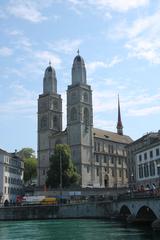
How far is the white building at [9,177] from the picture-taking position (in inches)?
4126

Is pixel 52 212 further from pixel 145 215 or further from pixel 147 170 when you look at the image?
pixel 145 215

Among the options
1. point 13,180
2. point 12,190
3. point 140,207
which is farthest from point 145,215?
point 13,180

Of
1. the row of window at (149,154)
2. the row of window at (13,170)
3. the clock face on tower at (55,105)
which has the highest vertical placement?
the clock face on tower at (55,105)

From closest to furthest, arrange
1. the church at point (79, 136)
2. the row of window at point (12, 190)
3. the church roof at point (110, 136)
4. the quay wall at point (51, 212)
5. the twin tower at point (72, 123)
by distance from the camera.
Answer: the quay wall at point (51, 212)
the row of window at point (12, 190)
the twin tower at point (72, 123)
the church at point (79, 136)
the church roof at point (110, 136)

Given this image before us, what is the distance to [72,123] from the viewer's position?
113125 millimetres

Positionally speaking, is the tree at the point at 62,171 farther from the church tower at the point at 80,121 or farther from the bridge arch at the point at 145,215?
the bridge arch at the point at 145,215

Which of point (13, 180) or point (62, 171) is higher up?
point (62, 171)

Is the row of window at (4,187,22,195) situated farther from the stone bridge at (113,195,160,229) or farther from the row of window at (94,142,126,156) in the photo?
the stone bridge at (113,195,160,229)

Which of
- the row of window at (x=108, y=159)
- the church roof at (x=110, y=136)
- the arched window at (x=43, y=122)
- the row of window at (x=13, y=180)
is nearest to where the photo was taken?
the row of window at (x=13, y=180)

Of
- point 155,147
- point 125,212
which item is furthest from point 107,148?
point 125,212

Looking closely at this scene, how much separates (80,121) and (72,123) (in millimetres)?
2794

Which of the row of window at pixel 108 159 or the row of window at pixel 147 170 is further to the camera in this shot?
the row of window at pixel 108 159

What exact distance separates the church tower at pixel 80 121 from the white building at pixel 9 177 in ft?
56.0

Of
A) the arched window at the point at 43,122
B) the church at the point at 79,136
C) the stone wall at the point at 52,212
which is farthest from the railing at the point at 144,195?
the arched window at the point at 43,122
